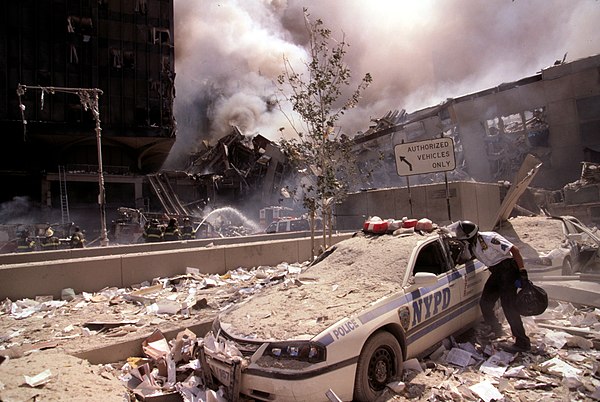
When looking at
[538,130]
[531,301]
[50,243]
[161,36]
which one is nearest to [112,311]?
[531,301]

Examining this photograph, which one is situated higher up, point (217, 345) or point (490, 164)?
point (490, 164)

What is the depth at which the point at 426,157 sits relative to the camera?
7785mm

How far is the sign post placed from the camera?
7.50 m

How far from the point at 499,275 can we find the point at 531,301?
45 cm

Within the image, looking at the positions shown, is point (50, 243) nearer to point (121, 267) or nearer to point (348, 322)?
point (121, 267)

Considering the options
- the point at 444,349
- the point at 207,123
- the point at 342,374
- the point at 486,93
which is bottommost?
the point at 444,349

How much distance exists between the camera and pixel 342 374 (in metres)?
3.43

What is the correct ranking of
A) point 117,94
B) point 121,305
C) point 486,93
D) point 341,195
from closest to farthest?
point 121,305
point 341,195
point 486,93
point 117,94

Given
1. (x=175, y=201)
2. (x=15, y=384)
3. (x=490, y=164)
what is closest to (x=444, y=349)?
(x=15, y=384)

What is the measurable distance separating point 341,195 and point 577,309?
4383mm

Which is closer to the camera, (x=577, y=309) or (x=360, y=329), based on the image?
(x=360, y=329)

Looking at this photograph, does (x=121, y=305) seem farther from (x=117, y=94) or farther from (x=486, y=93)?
(x=117, y=94)

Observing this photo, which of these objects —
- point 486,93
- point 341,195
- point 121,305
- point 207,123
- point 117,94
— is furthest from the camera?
point 207,123

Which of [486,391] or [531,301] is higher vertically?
[531,301]
